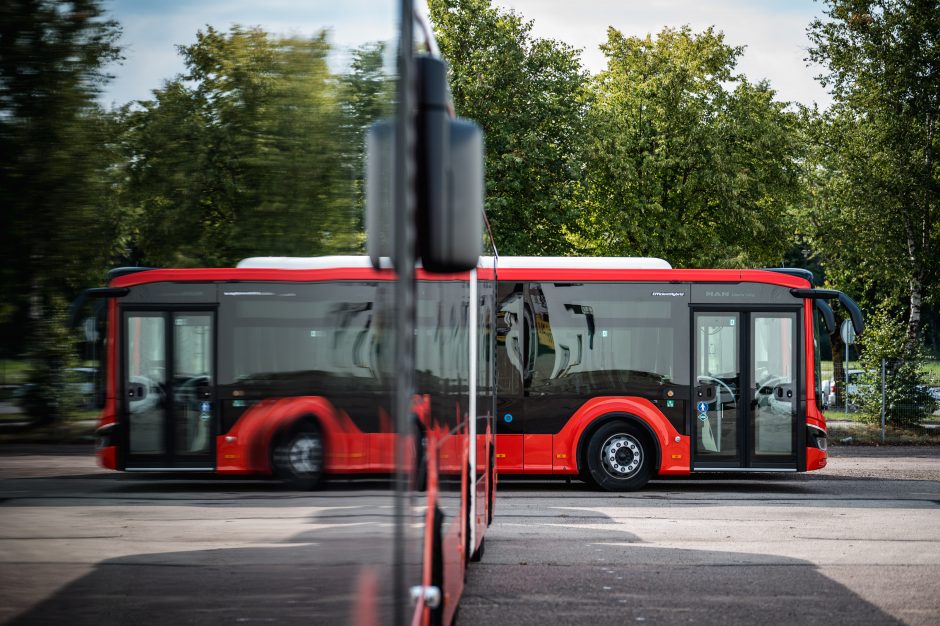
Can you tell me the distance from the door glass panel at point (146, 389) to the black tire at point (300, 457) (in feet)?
0.79

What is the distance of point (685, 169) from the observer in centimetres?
3189

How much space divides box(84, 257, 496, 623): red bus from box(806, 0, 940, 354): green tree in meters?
28.3

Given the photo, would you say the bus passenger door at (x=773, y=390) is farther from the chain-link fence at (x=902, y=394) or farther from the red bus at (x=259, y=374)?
the red bus at (x=259, y=374)

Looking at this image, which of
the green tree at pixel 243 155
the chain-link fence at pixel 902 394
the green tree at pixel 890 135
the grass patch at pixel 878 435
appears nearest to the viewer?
the green tree at pixel 243 155

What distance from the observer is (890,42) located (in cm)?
2894

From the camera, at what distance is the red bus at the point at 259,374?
186 centimetres

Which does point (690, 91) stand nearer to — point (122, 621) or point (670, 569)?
point (670, 569)

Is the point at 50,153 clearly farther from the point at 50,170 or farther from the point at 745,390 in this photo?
the point at 745,390

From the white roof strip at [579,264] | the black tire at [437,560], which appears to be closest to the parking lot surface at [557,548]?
the black tire at [437,560]

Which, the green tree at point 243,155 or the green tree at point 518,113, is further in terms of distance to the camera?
the green tree at point 518,113

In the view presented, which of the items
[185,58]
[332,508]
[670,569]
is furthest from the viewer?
[670,569]

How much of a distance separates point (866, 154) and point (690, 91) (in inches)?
231

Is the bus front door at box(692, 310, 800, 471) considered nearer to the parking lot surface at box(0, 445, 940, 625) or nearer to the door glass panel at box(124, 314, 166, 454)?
the parking lot surface at box(0, 445, 940, 625)

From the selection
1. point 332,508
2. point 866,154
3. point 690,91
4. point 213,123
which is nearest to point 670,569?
point 332,508
